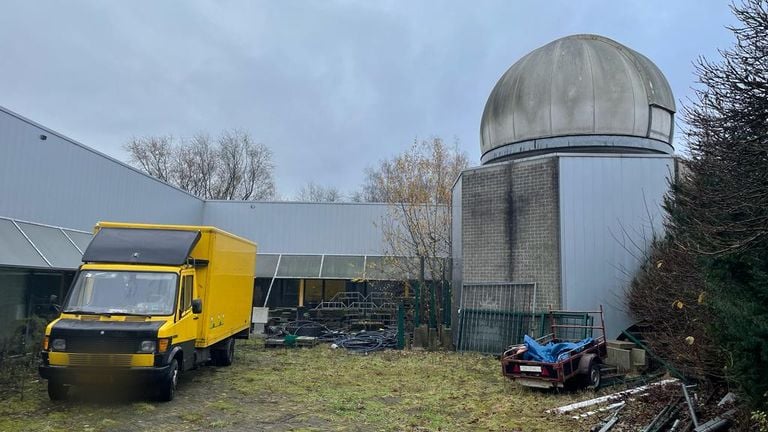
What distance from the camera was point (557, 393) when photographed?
11.5 m

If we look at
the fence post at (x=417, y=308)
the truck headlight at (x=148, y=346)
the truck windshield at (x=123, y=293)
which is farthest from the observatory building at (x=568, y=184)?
the truck headlight at (x=148, y=346)

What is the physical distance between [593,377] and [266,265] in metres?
19.3

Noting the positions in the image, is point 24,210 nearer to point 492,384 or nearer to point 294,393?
point 294,393

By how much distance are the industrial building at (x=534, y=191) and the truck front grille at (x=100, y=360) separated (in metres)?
6.29

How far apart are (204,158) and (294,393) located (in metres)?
42.5

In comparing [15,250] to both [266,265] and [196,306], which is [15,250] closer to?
[196,306]

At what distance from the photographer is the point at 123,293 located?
10203 mm

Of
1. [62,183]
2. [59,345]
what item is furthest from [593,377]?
[62,183]

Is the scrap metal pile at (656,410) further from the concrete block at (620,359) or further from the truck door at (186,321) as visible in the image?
the truck door at (186,321)

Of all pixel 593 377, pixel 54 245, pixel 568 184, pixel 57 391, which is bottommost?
pixel 57 391

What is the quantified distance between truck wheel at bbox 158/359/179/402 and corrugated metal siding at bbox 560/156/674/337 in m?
10.9

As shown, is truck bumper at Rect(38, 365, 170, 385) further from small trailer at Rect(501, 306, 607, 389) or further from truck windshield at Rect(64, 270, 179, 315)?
small trailer at Rect(501, 306, 607, 389)

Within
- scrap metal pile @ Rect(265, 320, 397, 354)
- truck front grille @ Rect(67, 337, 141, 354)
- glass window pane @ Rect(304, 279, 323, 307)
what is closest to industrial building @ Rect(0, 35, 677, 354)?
scrap metal pile @ Rect(265, 320, 397, 354)

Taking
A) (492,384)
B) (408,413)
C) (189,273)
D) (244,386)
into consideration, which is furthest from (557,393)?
(189,273)
